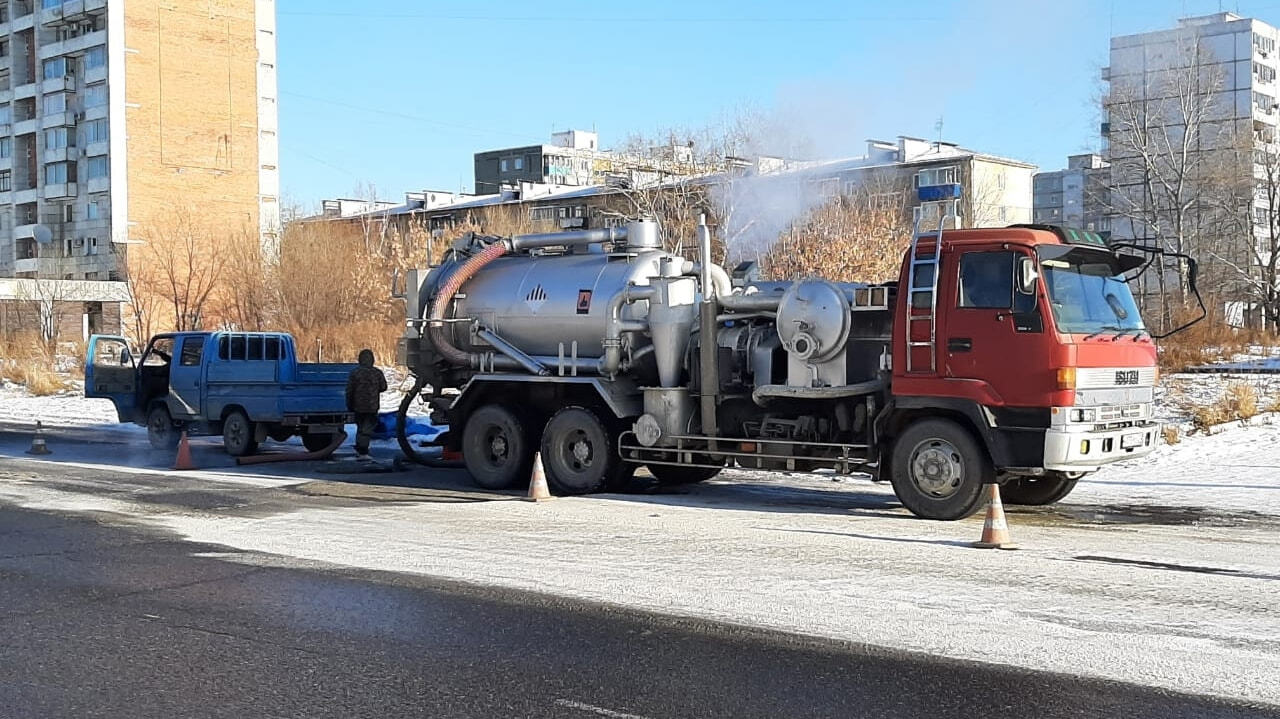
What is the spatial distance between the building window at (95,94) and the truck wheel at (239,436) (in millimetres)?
64769

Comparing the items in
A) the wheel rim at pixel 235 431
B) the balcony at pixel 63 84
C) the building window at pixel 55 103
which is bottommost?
the wheel rim at pixel 235 431

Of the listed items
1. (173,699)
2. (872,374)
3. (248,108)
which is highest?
(248,108)

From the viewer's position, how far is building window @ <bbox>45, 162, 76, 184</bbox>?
80312 mm

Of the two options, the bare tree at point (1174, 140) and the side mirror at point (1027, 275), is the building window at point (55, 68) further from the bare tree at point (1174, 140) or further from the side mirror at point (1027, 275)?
the side mirror at point (1027, 275)

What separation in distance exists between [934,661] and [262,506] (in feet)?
28.1

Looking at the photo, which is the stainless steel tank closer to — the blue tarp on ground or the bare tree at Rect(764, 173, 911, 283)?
the blue tarp on ground

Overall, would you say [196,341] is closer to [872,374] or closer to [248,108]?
[872,374]

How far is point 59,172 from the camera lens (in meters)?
80.8

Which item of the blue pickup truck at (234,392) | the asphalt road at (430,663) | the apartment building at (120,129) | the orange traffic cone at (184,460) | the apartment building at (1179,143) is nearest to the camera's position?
the asphalt road at (430,663)

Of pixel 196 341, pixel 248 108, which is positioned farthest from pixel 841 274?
pixel 248 108

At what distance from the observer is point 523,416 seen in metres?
15.6

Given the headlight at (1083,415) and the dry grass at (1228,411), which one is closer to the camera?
the headlight at (1083,415)

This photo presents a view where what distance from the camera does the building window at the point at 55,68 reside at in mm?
79688

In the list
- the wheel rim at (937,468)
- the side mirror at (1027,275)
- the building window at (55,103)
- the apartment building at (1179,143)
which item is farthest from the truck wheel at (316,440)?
the building window at (55,103)
